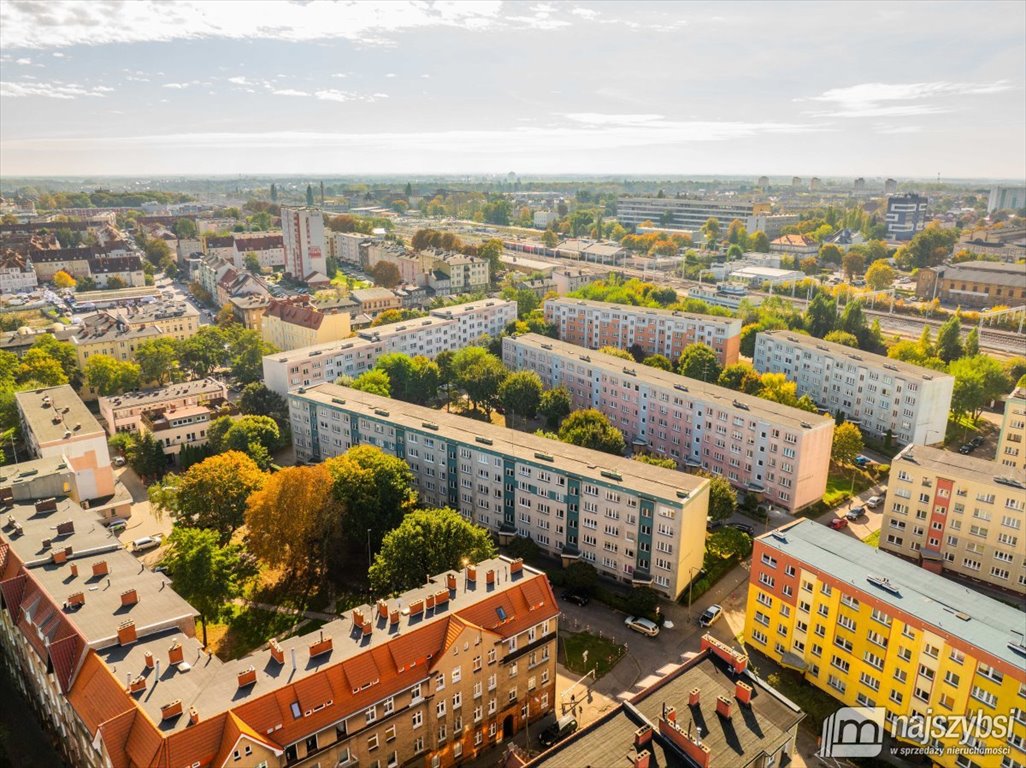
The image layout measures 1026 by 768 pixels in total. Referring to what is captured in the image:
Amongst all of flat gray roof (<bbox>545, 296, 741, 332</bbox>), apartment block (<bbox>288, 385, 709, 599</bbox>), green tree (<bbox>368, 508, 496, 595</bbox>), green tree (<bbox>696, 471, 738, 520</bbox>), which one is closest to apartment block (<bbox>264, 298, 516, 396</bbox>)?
flat gray roof (<bbox>545, 296, 741, 332</bbox>)

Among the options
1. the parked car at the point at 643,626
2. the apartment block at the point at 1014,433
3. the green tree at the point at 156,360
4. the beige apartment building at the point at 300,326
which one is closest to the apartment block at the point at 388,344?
the beige apartment building at the point at 300,326

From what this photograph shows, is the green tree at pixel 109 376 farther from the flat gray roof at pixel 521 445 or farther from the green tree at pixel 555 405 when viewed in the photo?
the green tree at pixel 555 405

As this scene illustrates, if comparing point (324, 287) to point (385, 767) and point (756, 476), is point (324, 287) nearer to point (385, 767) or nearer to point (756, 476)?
point (756, 476)

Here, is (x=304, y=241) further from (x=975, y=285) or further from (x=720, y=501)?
(x=975, y=285)

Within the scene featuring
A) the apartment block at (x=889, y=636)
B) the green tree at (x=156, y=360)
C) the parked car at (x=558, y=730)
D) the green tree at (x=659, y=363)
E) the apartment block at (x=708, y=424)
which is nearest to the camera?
the apartment block at (x=889, y=636)

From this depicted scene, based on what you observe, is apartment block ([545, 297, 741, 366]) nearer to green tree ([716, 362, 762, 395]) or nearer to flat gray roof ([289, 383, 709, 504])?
green tree ([716, 362, 762, 395])

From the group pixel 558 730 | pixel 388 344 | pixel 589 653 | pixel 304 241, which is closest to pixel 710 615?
pixel 589 653
